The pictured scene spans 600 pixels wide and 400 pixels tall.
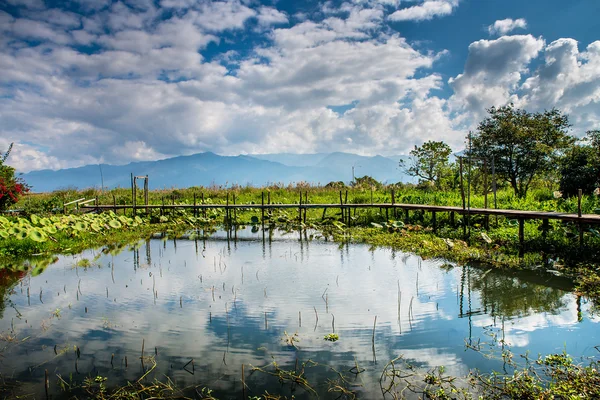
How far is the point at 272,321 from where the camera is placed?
5.77 metres

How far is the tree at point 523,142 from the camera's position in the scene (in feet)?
64.1

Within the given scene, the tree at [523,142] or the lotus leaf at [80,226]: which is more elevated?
the tree at [523,142]

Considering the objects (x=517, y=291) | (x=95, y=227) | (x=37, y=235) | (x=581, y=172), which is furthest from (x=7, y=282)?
(x=581, y=172)

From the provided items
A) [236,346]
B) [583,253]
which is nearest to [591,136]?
[583,253]

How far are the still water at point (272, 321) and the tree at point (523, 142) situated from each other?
511 inches

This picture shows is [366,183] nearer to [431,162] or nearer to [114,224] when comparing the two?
[431,162]

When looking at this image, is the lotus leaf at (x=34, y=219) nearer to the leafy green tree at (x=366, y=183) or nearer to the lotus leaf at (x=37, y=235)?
the lotus leaf at (x=37, y=235)

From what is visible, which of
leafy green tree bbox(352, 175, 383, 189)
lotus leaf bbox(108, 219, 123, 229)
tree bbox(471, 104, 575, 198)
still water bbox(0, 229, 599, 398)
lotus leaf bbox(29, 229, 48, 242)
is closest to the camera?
still water bbox(0, 229, 599, 398)

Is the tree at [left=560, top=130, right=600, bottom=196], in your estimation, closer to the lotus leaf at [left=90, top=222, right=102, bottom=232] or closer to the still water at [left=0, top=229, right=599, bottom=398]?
the still water at [left=0, top=229, right=599, bottom=398]

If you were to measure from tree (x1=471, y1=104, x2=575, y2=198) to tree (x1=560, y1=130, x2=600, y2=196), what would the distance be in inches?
156

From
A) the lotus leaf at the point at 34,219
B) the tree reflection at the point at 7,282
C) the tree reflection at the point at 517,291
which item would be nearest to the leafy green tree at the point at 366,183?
the lotus leaf at the point at 34,219

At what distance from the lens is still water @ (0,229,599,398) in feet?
14.4

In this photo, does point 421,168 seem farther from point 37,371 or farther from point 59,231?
point 37,371

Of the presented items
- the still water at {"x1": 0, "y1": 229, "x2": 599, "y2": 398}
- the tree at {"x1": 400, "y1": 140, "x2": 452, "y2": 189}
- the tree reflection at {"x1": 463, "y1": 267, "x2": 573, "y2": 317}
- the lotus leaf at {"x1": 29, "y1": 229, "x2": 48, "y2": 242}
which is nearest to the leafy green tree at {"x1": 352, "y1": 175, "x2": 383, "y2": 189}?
the tree at {"x1": 400, "y1": 140, "x2": 452, "y2": 189}
